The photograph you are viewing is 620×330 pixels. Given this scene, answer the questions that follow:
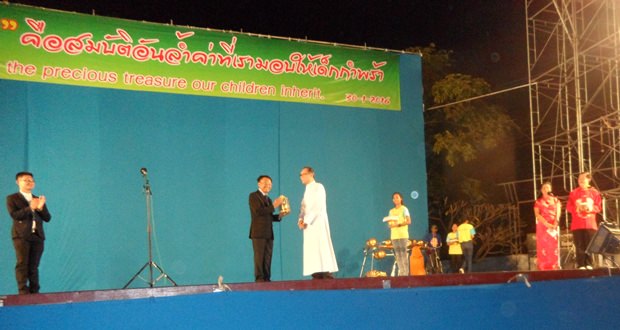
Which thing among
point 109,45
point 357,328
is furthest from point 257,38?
point 357,328

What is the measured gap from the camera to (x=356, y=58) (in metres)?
12.3

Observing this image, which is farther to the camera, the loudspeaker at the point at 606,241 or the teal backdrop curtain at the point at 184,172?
the teal backdrop curtain at the point at 184,172

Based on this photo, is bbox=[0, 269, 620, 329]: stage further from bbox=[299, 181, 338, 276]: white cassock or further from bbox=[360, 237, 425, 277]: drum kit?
bbox=[360, 237, 425, 277]: drum kit

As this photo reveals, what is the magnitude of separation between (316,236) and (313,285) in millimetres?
2094

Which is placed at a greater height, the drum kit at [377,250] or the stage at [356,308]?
the stage at [356,308]

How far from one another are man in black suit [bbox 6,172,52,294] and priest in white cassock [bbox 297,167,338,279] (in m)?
3.01

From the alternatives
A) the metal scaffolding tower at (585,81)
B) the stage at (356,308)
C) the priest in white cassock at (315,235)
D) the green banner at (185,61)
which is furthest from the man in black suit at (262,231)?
the metal scaffolding tower at (585,81)

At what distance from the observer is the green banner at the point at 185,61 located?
988cm

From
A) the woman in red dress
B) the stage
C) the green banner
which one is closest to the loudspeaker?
the stage

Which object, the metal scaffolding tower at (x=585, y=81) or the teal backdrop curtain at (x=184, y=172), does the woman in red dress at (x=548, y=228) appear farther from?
the teal backdrop curtain at (x=184, y=172)

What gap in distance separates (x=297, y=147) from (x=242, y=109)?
1.14 metres

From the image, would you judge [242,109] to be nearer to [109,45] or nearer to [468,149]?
[109,45]

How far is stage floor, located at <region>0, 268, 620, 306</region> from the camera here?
446cm

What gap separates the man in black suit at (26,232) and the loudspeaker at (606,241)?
5.66 meters
